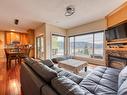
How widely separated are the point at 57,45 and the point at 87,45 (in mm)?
2099

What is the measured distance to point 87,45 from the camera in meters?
6.45

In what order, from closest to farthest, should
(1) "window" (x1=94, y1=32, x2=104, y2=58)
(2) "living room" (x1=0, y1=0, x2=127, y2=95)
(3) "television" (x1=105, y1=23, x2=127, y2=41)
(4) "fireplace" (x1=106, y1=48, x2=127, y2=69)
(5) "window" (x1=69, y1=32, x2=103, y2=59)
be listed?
(2) "living room" (x1=0, y1=0, x2=127, y2=95)
(3) "television" (x1=105, y1=23, x2=127, y2=41)
(4) "fireplace" (x1=106, y1=48, x2=127, y2=69)
(1) "window" (x1=94, y1=32, x2=104, y2=58)
(5) "window" (x1=69, y1=32, x2=103, y2=59)

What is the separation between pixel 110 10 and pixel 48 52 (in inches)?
158

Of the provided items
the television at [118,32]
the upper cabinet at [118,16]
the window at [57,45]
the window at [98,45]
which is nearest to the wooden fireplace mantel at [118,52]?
the television at [118,32]

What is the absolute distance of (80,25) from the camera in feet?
21.4

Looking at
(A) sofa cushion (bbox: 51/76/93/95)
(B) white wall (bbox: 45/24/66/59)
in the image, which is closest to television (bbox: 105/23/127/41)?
(A) sofa cushion (bbox: 51/76/93/95)

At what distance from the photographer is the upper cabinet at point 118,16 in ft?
11.2

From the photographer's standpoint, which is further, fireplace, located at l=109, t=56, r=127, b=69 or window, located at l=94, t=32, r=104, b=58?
window, located at l=94, t=32, r=104, b=58

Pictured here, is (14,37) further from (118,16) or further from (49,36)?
(118,16)

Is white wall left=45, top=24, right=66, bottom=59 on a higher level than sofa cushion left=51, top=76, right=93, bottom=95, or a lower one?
higher

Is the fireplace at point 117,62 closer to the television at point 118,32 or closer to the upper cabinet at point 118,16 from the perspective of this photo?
the television at point 118,32

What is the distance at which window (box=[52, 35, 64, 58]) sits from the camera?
692 centimetres

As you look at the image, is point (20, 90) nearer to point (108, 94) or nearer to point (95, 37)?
point (108, 94)

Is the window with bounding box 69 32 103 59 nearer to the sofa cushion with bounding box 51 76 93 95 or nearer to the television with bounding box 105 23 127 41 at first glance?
the television with bounding box 105 23 127 41
